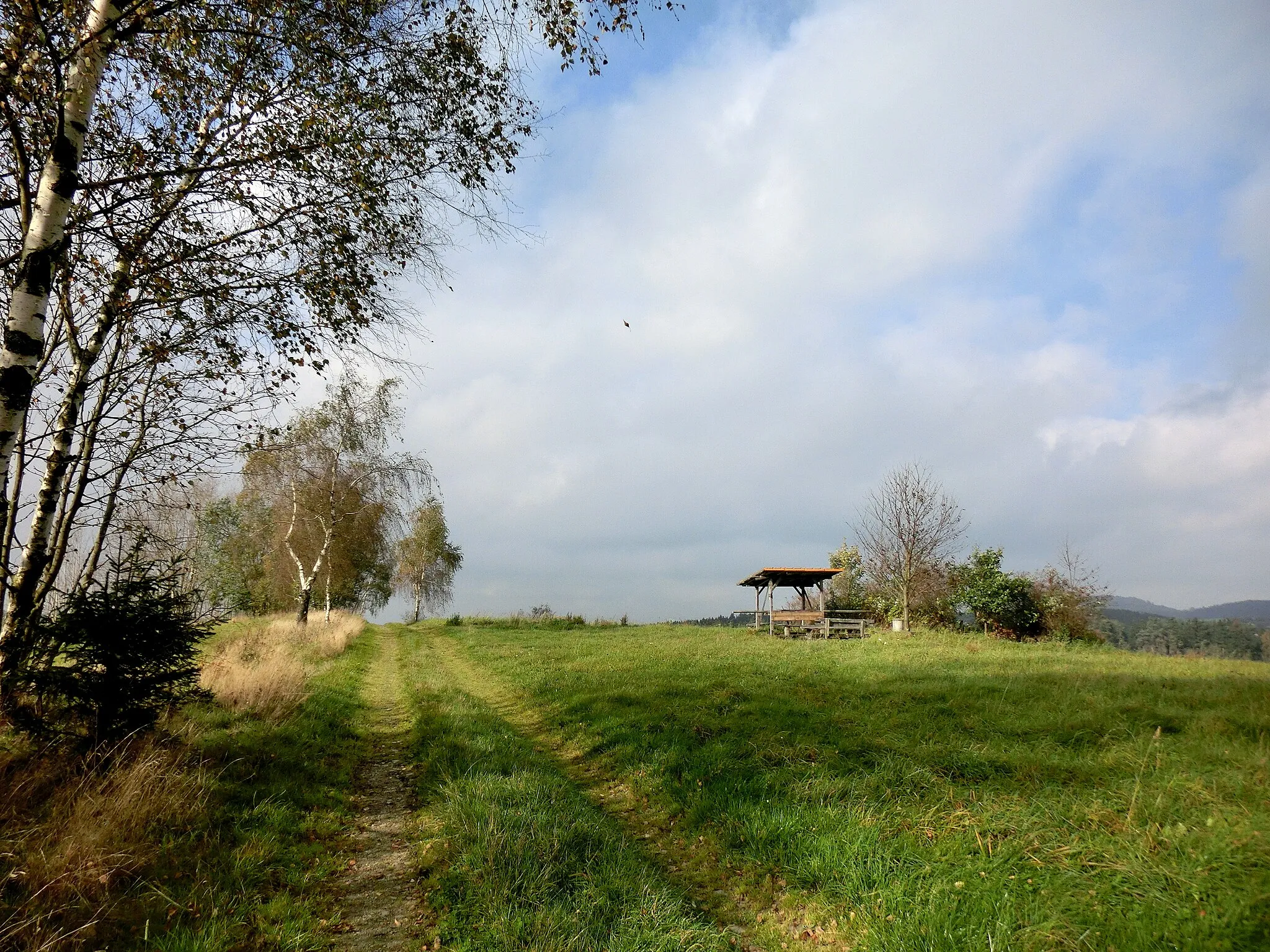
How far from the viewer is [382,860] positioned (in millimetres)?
4965

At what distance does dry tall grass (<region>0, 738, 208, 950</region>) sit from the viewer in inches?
134

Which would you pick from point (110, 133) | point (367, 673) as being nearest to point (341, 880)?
point (110, 133)

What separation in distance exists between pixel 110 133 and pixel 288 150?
1.75 metres

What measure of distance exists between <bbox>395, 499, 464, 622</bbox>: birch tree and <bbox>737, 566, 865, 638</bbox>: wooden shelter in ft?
96.9

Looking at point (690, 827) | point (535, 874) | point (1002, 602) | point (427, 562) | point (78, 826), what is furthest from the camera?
point (427, 562)

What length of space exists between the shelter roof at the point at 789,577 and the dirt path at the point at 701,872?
68.4 feet

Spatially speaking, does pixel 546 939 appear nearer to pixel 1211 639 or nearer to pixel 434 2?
pixel 434 2

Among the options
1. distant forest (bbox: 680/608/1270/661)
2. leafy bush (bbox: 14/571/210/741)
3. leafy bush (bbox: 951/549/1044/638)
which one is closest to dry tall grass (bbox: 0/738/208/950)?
leafy bush (bbox: 14/571/210/741)

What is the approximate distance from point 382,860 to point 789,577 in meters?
26.7

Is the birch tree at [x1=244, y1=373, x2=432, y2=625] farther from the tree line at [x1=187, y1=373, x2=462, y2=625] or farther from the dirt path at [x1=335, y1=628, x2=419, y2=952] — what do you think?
the dirt path at [x1=335, y1=628, x2=419, y2=952]

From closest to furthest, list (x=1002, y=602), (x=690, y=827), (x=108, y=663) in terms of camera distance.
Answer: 1. (x=108, y=663)
2. (x=690, y=827)
3. (x=1002, y=602)

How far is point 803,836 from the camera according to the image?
4.99 meters

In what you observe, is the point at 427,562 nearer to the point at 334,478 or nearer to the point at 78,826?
the point at 334,478

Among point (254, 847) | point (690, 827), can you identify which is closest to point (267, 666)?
point (254, 847)
